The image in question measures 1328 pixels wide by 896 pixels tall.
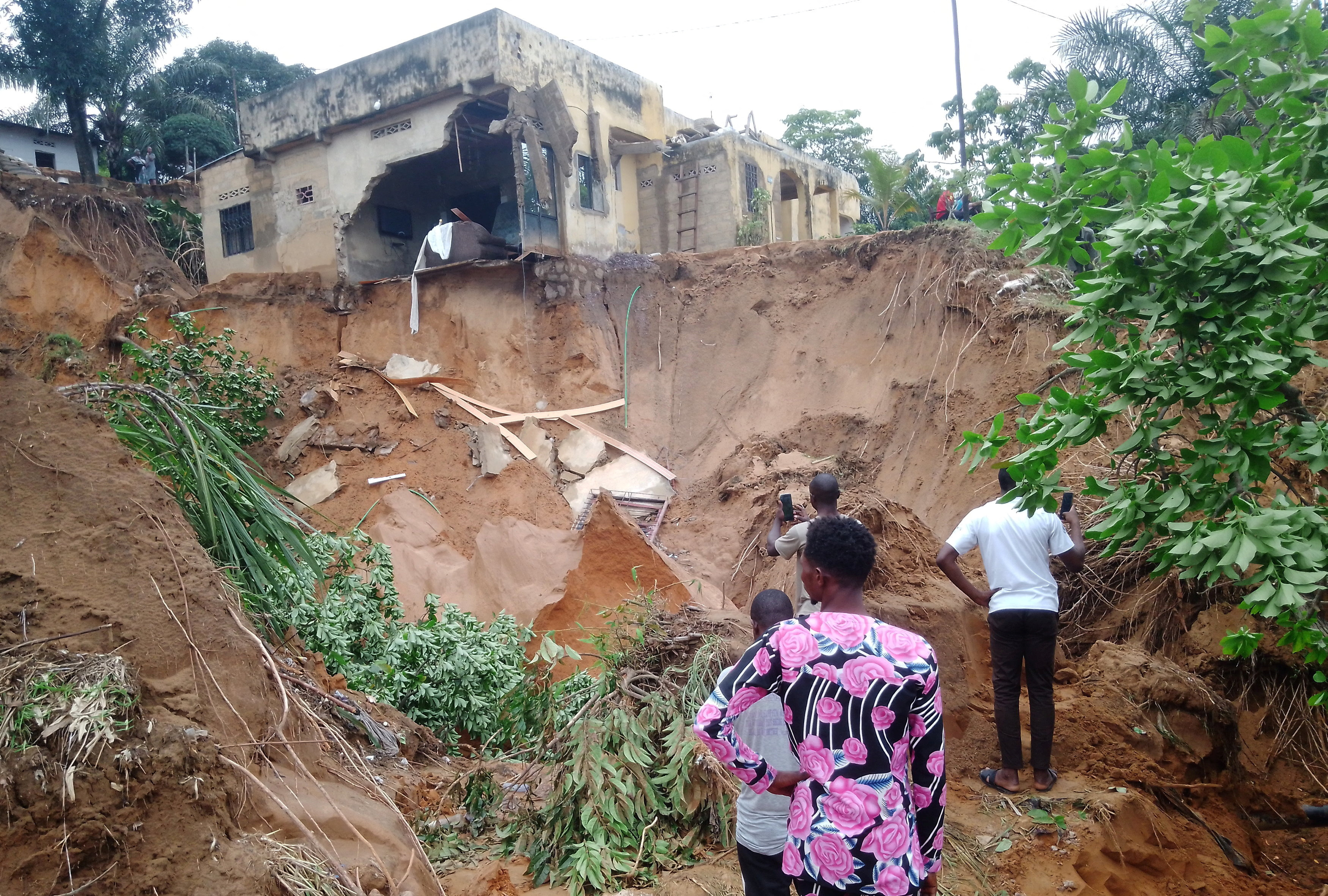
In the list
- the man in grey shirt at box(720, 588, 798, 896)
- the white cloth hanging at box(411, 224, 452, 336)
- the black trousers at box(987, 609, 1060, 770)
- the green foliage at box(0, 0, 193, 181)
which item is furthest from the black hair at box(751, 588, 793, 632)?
the green foliage at box(0, 0, 193, 181)

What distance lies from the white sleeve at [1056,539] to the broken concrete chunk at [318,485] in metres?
9.84

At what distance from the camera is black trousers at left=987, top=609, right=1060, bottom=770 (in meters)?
4.72

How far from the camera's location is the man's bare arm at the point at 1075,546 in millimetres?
4918

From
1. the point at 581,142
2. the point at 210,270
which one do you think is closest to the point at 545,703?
the point at 581,142

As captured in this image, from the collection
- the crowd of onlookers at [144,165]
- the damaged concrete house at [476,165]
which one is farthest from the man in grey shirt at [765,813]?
the crowd of onlookers at [144,165]

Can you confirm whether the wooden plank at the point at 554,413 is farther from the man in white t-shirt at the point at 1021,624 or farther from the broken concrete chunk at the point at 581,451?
the man in white t-shirt at the point at 1021,624

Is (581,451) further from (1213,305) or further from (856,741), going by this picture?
(856,741)

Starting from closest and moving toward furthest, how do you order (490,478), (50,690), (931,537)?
(50,690)
(931,537)
(490,478)

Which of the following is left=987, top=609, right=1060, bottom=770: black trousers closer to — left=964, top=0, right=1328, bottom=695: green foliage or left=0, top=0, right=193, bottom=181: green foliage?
left=964, top=0, right=1328, bottom=695: green foliage

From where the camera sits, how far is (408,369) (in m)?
13.3

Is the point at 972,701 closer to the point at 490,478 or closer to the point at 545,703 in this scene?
the point at 545,703

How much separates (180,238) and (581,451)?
36.3ft

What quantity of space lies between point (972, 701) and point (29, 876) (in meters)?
4.87

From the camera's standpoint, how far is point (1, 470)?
3.77 metres
